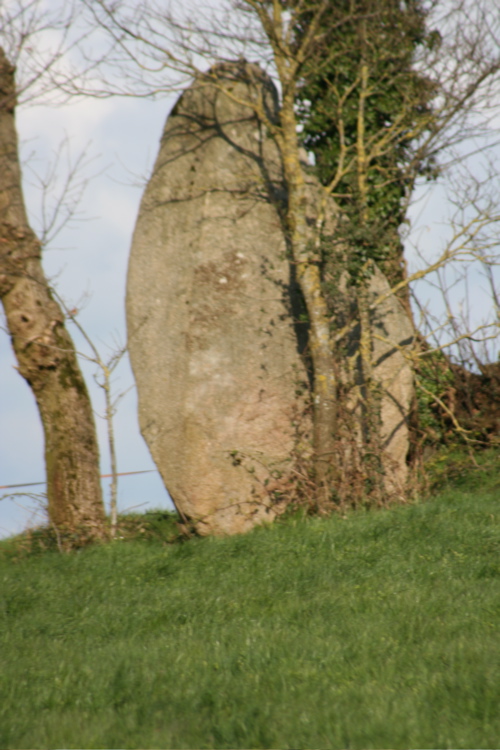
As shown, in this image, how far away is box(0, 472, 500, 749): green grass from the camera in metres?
3.79

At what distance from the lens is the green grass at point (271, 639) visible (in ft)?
12.4

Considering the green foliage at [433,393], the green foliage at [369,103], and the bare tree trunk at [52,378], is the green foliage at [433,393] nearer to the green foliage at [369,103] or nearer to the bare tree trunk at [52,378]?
the green foliage at [369,103]

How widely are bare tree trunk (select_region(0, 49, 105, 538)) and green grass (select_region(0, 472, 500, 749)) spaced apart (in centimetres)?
118

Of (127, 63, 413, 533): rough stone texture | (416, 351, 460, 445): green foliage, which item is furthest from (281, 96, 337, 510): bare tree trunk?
(416, 351, 460, 445): green foliage

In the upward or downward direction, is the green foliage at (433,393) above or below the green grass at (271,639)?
above

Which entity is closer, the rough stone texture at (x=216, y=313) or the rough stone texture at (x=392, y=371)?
the rough stone texture at (x=216, y=313)

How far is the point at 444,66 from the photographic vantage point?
9.72m

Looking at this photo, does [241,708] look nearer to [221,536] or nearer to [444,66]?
[221,536]

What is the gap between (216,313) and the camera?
870 centimetres

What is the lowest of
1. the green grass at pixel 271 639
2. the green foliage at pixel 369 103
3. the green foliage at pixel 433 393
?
the green grass at pixel 271 639

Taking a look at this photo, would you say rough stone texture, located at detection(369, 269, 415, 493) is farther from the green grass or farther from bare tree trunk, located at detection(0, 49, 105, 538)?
bare tree trunk, located at detection(0, 49, 105, 538)

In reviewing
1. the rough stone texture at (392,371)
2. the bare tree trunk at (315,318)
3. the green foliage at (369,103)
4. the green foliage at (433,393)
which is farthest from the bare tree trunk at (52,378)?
the green foliage at (433,393)

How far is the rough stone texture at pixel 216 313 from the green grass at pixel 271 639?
0.85 m

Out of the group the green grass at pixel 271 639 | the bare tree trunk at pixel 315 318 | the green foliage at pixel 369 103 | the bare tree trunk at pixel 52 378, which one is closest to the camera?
the green grass at pixel 271 639
